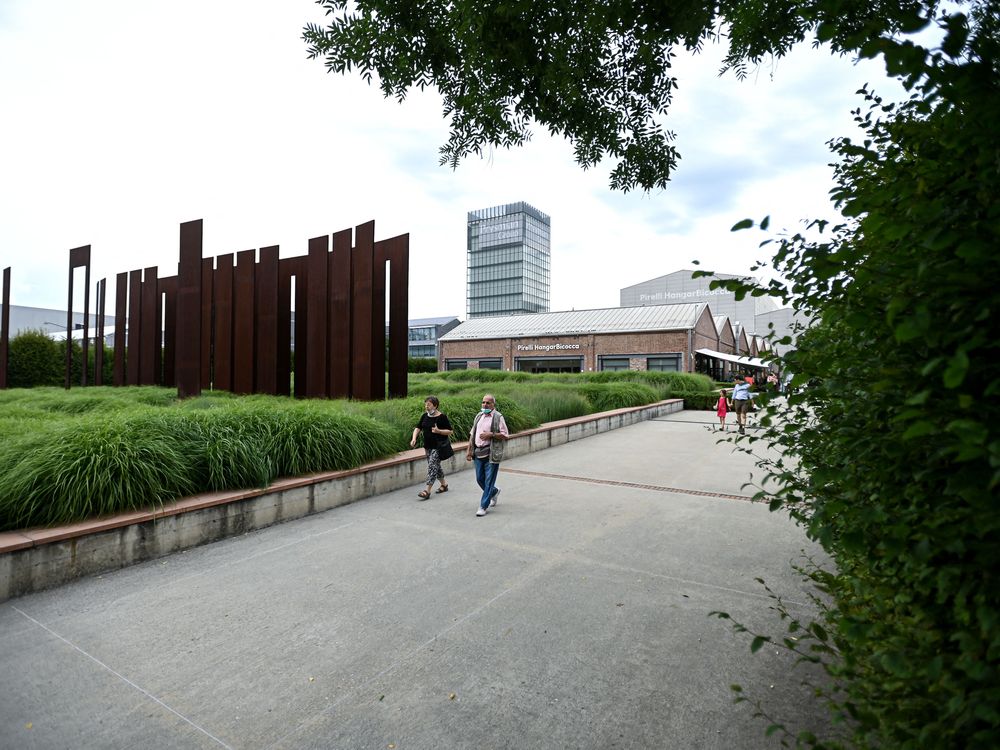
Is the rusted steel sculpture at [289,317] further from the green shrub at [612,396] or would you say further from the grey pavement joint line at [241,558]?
the green shrub at [612,396]

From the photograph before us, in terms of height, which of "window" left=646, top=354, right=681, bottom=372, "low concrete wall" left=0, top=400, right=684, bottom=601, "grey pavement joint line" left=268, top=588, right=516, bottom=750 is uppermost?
"window" left=646, top=354, right=681, bottom=372

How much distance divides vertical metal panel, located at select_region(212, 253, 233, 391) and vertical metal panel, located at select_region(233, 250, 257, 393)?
0.84ft

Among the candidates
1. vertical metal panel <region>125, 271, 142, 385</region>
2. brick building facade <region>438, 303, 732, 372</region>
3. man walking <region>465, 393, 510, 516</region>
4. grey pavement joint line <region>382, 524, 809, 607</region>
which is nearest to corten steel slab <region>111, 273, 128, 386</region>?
vertical metal panel <region>125, 271, 142, 385</region>

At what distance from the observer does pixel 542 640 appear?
3.36 m

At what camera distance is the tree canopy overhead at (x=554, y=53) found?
3.46 meters

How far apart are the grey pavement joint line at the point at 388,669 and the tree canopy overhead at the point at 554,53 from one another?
3582 millimetres

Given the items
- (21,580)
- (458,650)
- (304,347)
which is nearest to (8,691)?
(21,580)

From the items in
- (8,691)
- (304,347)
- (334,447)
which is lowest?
(8,691)

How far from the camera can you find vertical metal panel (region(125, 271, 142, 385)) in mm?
19656

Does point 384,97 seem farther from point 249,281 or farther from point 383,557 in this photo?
point 249,281

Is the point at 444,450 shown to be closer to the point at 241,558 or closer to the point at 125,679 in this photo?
the point at 241,558

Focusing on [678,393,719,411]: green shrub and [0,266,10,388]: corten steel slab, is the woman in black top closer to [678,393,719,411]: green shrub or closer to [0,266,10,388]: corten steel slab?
[678,393,719,411]: green shrub

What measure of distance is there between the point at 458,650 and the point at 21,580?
145 inches

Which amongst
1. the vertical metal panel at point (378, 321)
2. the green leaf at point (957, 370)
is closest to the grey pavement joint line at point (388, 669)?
the green leaf at point (957, 370)
